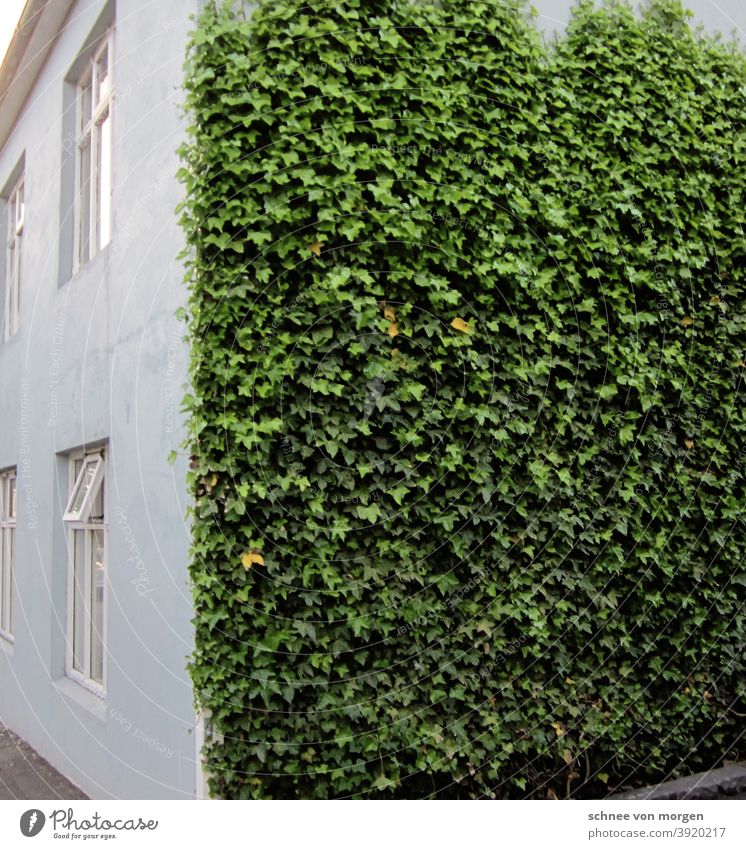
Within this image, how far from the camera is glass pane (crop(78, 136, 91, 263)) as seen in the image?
6.97 meters

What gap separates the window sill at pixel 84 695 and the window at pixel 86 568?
2.1 inches

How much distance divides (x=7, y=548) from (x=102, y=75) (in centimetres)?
555

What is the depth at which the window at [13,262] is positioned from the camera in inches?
378

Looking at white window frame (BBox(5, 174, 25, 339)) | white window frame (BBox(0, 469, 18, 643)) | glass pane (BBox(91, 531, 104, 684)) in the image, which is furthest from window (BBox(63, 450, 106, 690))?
white window frame (BBox(5, 174, 25, 339))

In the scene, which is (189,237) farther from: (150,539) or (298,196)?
(150,539)

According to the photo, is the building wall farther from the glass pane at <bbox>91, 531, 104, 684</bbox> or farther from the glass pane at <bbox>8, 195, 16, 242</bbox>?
the glass pane at <bbox>8, 195, 16, 242</bbox>

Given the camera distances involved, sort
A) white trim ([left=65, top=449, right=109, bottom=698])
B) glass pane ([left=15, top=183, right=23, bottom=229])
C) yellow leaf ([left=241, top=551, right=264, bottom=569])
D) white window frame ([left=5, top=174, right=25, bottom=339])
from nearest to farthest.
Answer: yellow leaf ([left=241, top=551, right=264, bottom=569])
white trim ([left=65, top=449, right=109, bottom=698])
glass pane ([left=15, top=183, right=23, bottom=229])
white window frame ([left=5, top=174, right=25, bottom=339])

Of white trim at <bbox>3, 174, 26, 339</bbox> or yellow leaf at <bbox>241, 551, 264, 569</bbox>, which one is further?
white trim at <bbox>3, 174, 26, 339</bbox>

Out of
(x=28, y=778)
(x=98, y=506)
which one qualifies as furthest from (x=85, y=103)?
(x=28, y=778)

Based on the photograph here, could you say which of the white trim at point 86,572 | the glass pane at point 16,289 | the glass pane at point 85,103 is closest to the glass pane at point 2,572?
the glass pane at point 16,289

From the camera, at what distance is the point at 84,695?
5.99 metres

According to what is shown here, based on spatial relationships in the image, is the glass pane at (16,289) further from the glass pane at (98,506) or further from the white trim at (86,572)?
the glass pane at (98,506)

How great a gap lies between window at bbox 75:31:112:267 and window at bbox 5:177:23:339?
2811 mm
